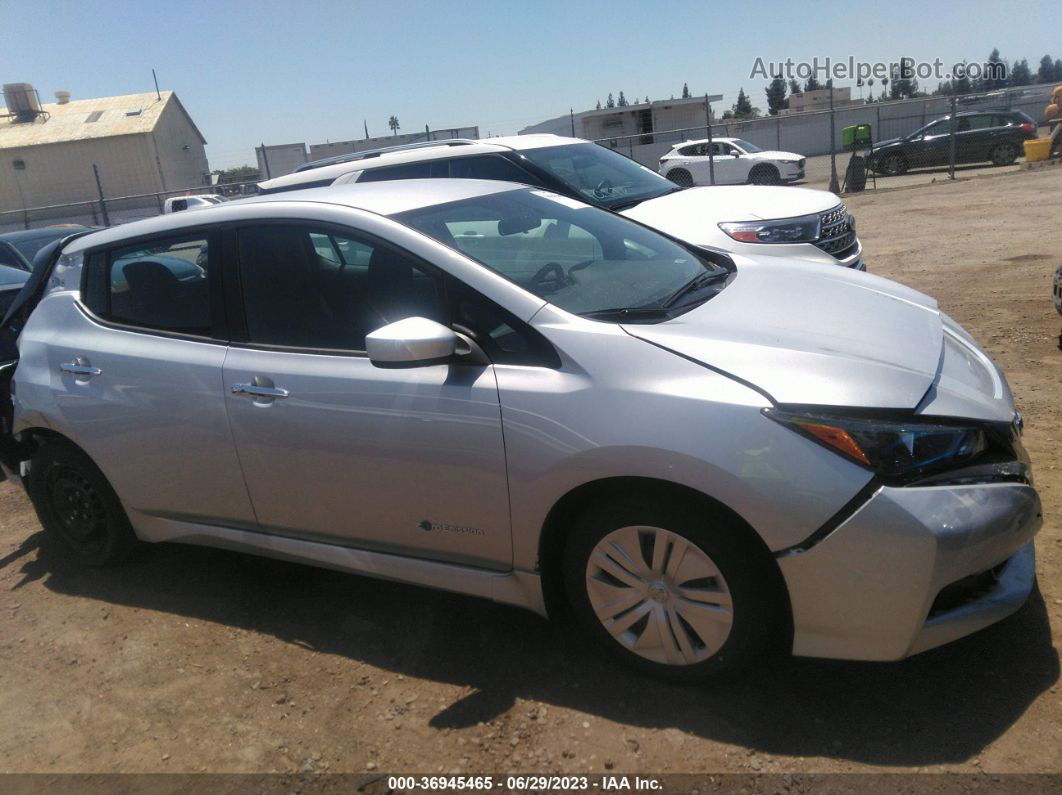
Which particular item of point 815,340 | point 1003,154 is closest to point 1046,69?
point 1003,154

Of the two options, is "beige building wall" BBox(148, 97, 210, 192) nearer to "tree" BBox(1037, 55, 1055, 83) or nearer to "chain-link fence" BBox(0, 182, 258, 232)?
"chain-link fence" BBox(0, 182, 258, 232)

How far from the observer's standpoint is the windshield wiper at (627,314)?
293cm

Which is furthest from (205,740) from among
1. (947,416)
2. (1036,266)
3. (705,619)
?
(1036,266)

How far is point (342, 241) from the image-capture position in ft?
11.0

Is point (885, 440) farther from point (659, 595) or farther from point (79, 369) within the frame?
point (79, 369)

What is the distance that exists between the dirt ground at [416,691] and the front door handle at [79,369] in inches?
41.5

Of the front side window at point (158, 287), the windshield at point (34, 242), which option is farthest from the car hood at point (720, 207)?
the windshield at point (34, 242)

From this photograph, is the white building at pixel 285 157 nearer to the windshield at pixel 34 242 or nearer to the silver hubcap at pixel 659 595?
the windshield at pixel 34 242

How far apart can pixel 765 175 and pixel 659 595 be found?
961 inches

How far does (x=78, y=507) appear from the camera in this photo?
13.6 feet

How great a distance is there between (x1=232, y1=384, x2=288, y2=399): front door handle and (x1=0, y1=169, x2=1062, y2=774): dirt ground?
1.00m

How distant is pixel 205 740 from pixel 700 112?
164ft

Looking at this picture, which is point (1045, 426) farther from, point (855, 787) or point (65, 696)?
point (65, 696)

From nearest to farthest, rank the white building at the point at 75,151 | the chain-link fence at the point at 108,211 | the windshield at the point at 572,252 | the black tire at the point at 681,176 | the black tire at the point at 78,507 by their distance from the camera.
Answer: the windshield at the point at 572,252 → the black tire at the point at 78,507 → the chain-link fence at the point at 108,211 → the black tire at the point at 681,176 → the white building at the point at 75,151
